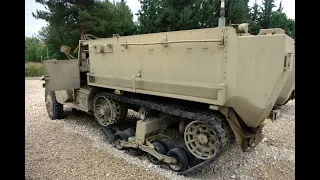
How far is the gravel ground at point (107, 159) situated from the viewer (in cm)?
432

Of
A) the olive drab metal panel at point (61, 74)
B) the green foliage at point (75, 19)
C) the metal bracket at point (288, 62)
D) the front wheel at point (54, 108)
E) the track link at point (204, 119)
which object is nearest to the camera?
the metal bracket at point (288, 62)

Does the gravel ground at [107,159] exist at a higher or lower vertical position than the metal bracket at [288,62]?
lower

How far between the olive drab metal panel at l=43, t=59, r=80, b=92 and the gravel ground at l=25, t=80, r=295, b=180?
115cm

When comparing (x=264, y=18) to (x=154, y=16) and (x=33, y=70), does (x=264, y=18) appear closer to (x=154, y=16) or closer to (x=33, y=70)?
(x=154, y=16)

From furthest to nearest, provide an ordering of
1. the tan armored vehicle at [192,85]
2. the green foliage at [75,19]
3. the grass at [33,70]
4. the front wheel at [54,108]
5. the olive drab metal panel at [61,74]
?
the grass at [33,70] < the green foliage at [75,19] < the front wheel at [54,108] < the olive drab metal panel at [61,74] < the tan armored vehicle at [192,85]

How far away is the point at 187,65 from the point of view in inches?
164

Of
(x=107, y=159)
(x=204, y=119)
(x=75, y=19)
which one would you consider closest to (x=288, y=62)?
(x=204, y=119)

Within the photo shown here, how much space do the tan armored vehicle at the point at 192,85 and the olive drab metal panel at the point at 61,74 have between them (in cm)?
2

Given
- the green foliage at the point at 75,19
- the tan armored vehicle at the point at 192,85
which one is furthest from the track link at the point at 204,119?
the green foliage at the point at 75,19

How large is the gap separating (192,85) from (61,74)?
3513 millimetres

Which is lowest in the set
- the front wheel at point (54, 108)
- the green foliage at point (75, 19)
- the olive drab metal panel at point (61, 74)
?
the front wheel at point (54, 108)

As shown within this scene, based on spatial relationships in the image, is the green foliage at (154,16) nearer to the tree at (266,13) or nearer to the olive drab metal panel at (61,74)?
the tree at (266,13)

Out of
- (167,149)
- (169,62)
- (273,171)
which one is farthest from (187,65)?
(273,171)

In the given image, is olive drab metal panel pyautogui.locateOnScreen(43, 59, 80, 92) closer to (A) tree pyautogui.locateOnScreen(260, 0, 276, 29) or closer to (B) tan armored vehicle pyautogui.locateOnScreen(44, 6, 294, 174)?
(B) tan armored vehicle pyautogui.locateOnScreen(44, 6, 294, 174)
